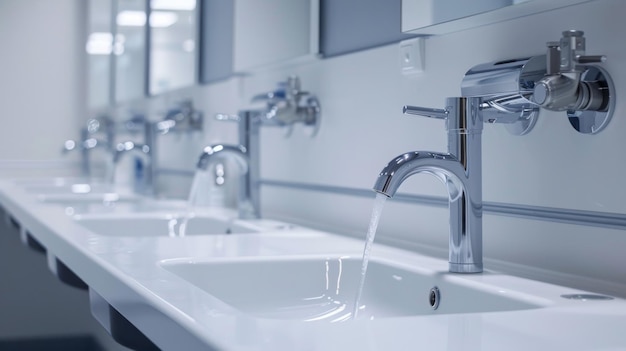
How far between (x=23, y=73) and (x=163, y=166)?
1248 mm

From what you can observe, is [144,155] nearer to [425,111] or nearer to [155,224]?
[155,224]

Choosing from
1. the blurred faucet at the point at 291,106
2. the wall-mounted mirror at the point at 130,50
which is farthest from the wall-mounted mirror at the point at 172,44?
the blurred faucet at the point at 291,106

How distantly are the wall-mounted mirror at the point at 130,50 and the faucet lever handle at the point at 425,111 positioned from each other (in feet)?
6.28

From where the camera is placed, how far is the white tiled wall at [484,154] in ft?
2.56

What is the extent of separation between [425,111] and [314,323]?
325 millimetres

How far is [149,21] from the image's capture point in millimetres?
2570

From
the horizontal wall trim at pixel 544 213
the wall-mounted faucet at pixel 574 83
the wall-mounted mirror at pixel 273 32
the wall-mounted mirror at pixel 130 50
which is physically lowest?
the horizontal wall trim at pixel 544 213

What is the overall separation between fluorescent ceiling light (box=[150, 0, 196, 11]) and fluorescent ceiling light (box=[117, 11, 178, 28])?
0.01m

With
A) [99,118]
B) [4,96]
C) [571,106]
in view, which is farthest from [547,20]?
[4,96]

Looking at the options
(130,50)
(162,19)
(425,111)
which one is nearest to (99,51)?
(130,50)

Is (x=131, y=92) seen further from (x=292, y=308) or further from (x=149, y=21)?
(x=292, y=308)

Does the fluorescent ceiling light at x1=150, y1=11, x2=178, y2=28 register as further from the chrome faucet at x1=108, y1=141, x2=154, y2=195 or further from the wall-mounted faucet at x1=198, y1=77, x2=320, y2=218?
the wall-mounted faucet at x1=198, y1=77, x2=320, y2=218

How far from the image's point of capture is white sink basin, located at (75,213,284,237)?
59.9 inches

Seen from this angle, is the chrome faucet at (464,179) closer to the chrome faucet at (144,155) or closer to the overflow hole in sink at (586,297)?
the overflow hole in sink at (586,297)
